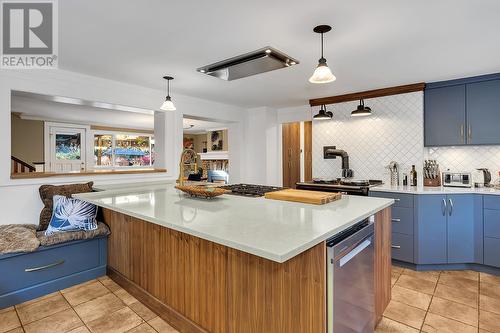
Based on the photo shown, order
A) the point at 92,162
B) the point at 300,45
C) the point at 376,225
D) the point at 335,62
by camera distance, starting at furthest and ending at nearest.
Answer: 1. the point at 92,162
2. the point at 335,62
3. the point at 300,45
4. the point at 376,225

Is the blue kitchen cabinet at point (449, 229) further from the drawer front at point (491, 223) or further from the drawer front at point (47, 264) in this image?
the drawer front at point (47, 264)

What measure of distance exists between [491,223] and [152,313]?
3.52 metres

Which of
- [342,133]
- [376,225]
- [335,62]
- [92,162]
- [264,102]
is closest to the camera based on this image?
[376,225]

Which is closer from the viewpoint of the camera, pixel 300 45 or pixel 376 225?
pixel 376 225

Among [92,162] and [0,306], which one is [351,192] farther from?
[92,162]

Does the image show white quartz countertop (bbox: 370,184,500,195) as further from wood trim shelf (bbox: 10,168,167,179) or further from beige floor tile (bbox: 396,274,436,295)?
wood trim shelf (bbox: 10,168,167,179)

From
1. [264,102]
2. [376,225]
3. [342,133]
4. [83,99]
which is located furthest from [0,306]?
[342,133]

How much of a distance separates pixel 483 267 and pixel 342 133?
2.42 metres

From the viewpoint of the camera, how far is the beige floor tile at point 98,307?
2.17m

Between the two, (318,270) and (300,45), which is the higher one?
(300,45)

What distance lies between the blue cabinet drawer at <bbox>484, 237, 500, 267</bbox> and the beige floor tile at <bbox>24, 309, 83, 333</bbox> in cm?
399

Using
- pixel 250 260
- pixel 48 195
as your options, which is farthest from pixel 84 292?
pixel 250 260

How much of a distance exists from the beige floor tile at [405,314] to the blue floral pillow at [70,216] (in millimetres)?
2846

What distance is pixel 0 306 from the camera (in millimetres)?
2258
